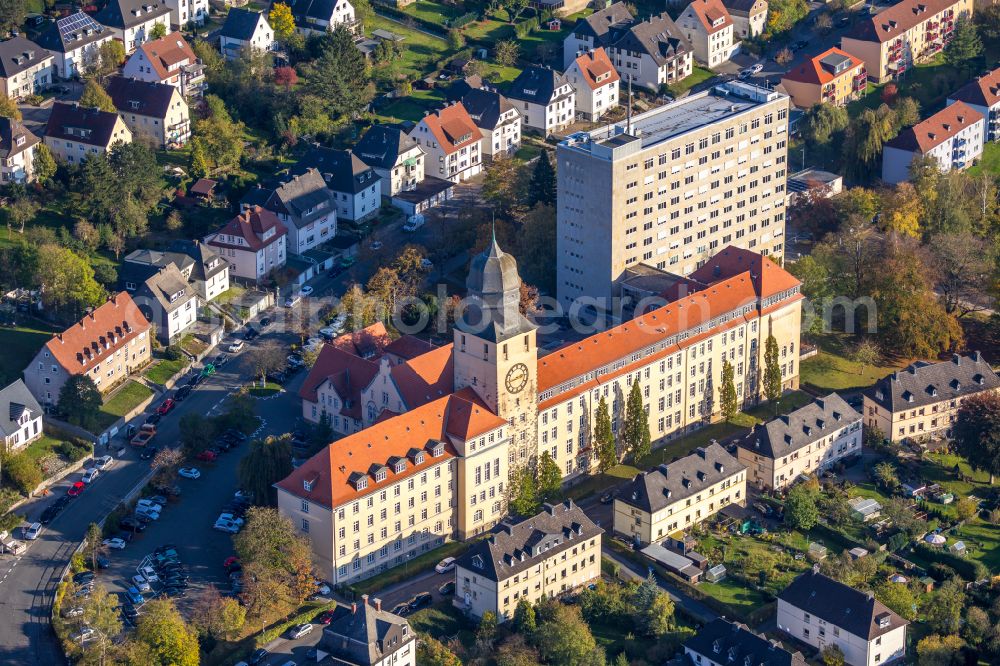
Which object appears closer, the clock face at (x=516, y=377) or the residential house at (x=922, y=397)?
the clock face at (x=516, y=377)

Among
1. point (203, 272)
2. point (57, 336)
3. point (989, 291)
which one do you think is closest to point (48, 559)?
point (57, 336)

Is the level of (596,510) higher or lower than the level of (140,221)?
lower

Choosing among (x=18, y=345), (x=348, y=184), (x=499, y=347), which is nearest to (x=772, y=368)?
(x=499, y=347)

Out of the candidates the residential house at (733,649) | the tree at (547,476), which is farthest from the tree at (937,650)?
the tree at (547,476)

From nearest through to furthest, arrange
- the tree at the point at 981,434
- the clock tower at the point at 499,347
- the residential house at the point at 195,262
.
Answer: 1. the clock tower at the point at 499,347
2. the tree at the point at 981,434
3. the residential house at the point at 195,262

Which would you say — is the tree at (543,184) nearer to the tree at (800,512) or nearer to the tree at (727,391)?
the tree at (727,391)

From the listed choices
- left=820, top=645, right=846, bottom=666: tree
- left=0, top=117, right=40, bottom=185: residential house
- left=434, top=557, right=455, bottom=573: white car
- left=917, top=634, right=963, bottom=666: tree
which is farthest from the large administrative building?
left=0, top=117, right=40, bottom=185: residential house

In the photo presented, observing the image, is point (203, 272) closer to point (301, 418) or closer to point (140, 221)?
point (140, 221)
